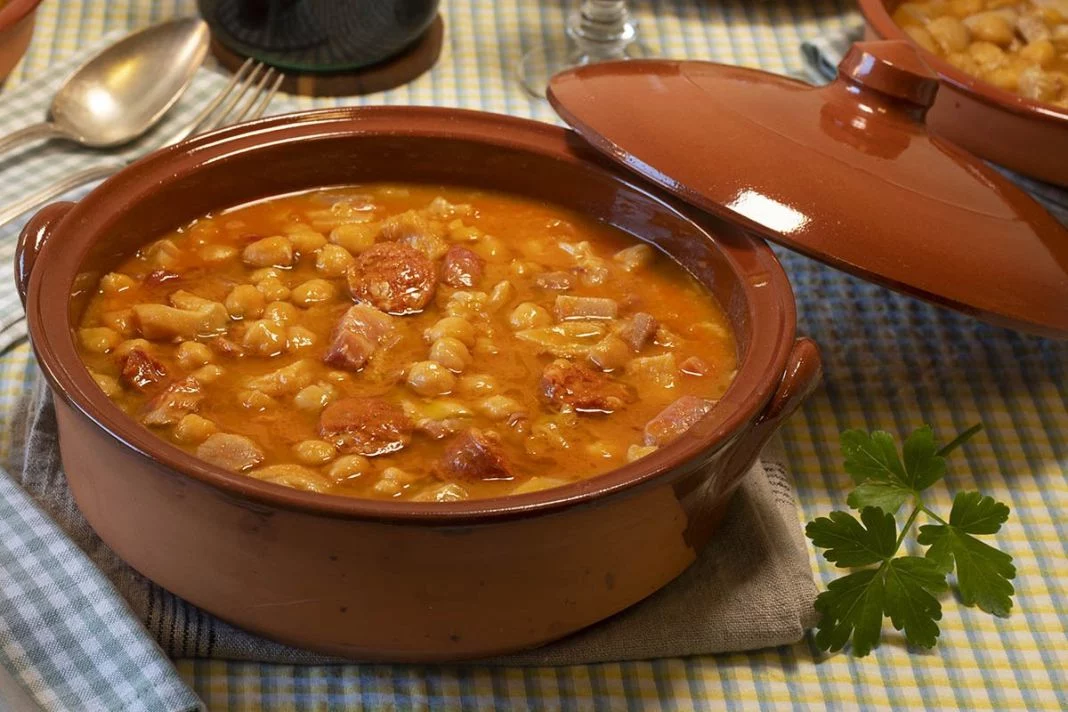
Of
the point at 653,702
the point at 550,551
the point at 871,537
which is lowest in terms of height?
the point at 653,702

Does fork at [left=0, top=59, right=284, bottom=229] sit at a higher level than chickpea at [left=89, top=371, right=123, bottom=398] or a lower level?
lower

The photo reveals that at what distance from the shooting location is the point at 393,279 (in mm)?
2543

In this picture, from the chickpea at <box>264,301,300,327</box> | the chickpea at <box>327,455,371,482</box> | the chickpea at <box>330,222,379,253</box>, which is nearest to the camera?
the chickpea at <box>327,455,371,482</box>

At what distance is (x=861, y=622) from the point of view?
2.19 m

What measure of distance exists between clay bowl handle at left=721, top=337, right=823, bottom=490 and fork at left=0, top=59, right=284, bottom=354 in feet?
4.81

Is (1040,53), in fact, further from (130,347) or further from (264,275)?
(130,347)

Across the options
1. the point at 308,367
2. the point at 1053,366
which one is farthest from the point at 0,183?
the point at 1053,366

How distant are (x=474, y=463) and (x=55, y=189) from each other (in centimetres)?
140

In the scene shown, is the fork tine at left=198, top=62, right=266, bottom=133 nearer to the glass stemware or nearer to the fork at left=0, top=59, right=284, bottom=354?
the fork at left=0, top=59, right=284, bottom=354

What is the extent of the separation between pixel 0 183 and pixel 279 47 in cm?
84

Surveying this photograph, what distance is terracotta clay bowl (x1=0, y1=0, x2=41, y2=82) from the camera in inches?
112

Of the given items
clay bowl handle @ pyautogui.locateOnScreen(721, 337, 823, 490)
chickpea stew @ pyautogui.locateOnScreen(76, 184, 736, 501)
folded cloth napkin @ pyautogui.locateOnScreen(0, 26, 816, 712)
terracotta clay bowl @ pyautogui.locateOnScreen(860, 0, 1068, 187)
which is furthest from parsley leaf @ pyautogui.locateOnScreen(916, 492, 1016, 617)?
terracotta clay bowl @ pyautogui.locateOnScreen(860, 0, 1068, 187)

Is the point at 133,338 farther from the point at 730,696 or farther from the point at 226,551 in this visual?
the point at 730,696

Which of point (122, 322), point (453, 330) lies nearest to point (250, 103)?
point (122, 322)
